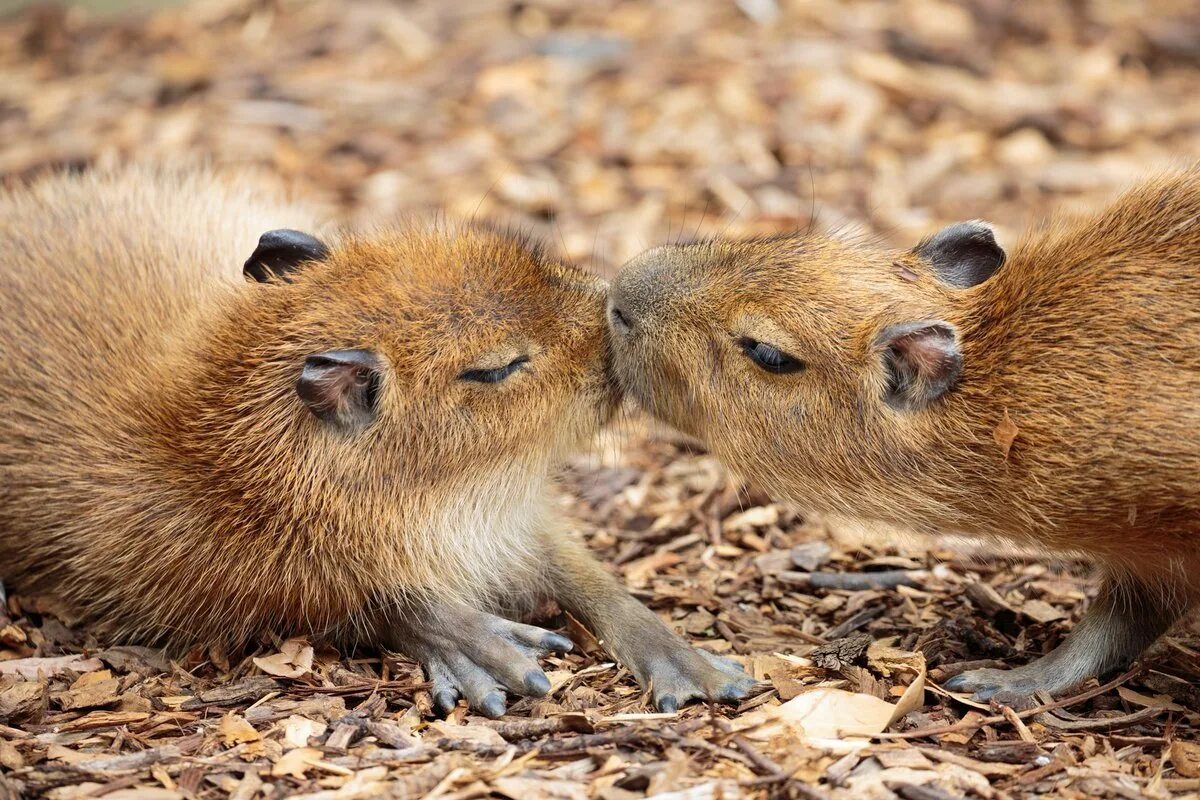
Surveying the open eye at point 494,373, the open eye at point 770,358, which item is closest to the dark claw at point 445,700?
the open eye at point 494,373

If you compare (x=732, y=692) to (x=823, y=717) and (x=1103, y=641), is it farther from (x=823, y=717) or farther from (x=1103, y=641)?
(x=1103, y=641)

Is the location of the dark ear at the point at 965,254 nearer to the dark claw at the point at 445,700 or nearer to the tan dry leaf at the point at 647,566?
the tan dry leaf at the point at 647,566

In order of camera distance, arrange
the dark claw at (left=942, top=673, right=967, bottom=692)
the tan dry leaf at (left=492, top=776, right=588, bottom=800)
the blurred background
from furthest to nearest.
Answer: the blurred background → the dark claw at (left=942, top=673, right=967, bottom=692) → the tan dry leaf at (left=492, top=776, right=588, bottom=800)


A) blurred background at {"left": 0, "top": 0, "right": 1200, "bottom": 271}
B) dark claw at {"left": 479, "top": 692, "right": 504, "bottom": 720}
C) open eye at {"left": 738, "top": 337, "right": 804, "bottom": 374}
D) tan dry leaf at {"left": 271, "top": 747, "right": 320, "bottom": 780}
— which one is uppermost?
blurred background at {"left": 0, "top": 0, "right": 1200, "bottom": 271}

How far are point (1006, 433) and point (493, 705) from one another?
2.11 m

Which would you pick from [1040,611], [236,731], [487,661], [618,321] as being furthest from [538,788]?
[1040,611]

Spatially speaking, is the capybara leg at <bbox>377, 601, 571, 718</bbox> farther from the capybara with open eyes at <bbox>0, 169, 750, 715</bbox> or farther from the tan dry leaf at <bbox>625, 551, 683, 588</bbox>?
Result: the tan dry leaf at <bbox>625, 551, 683, 588</bbox>

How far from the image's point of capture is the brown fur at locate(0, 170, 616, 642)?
515 cm

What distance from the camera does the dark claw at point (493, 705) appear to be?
4.91 m

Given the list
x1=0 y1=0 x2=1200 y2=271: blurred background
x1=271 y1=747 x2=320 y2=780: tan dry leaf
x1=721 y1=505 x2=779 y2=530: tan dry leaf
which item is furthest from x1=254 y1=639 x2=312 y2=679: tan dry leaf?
x1=0 y1=0 x2=1200 y2=271: blurred background

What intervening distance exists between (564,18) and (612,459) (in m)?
5.01

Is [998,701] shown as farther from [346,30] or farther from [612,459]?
[346,30]

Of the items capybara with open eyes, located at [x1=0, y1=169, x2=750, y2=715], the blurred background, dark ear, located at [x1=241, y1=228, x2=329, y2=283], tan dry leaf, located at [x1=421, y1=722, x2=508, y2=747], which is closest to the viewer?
tan dry leaf, located at [x1=421, y1=722, x2=508, y2=747]

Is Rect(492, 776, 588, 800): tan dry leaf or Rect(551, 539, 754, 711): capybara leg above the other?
Rect(551, 539, 754, 711): capybara leg
